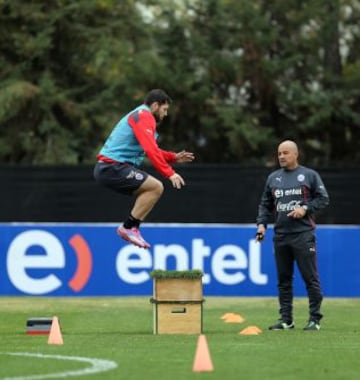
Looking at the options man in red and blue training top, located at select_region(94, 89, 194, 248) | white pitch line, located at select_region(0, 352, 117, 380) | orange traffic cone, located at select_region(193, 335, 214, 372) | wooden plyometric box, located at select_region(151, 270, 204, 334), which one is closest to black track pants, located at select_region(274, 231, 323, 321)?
wooden plyometric box, located at select_region(151, 270, 204, 334)

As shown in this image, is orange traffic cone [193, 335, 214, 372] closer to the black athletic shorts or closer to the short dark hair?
the black athletic shorts

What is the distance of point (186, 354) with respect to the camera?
10.6 meters

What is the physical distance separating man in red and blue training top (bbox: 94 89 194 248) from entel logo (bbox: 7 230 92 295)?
6.95 metres

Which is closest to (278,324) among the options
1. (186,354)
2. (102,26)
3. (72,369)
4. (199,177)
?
(186,354)

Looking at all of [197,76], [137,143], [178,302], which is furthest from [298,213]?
[197,76]

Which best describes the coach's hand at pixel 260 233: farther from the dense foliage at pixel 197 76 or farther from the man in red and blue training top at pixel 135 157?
the dense foliage at pixel 197 76

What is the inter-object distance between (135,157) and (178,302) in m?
1.60

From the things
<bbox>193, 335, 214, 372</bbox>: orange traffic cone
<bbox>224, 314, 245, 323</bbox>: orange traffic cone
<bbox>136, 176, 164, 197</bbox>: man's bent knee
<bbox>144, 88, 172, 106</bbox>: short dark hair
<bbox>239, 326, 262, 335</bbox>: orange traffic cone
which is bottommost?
<bbox>224, 314, 245, 323</bbox>: orange traffic cone

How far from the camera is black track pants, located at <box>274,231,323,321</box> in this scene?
1364 centimetres

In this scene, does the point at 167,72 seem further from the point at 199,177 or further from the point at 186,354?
the point at 186,354

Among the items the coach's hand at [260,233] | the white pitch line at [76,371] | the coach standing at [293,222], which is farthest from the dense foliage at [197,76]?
the white pitch line at [76,371]

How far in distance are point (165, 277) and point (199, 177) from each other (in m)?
8.91

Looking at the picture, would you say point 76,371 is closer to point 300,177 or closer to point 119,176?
point 119,176

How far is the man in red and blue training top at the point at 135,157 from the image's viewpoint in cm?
1255
